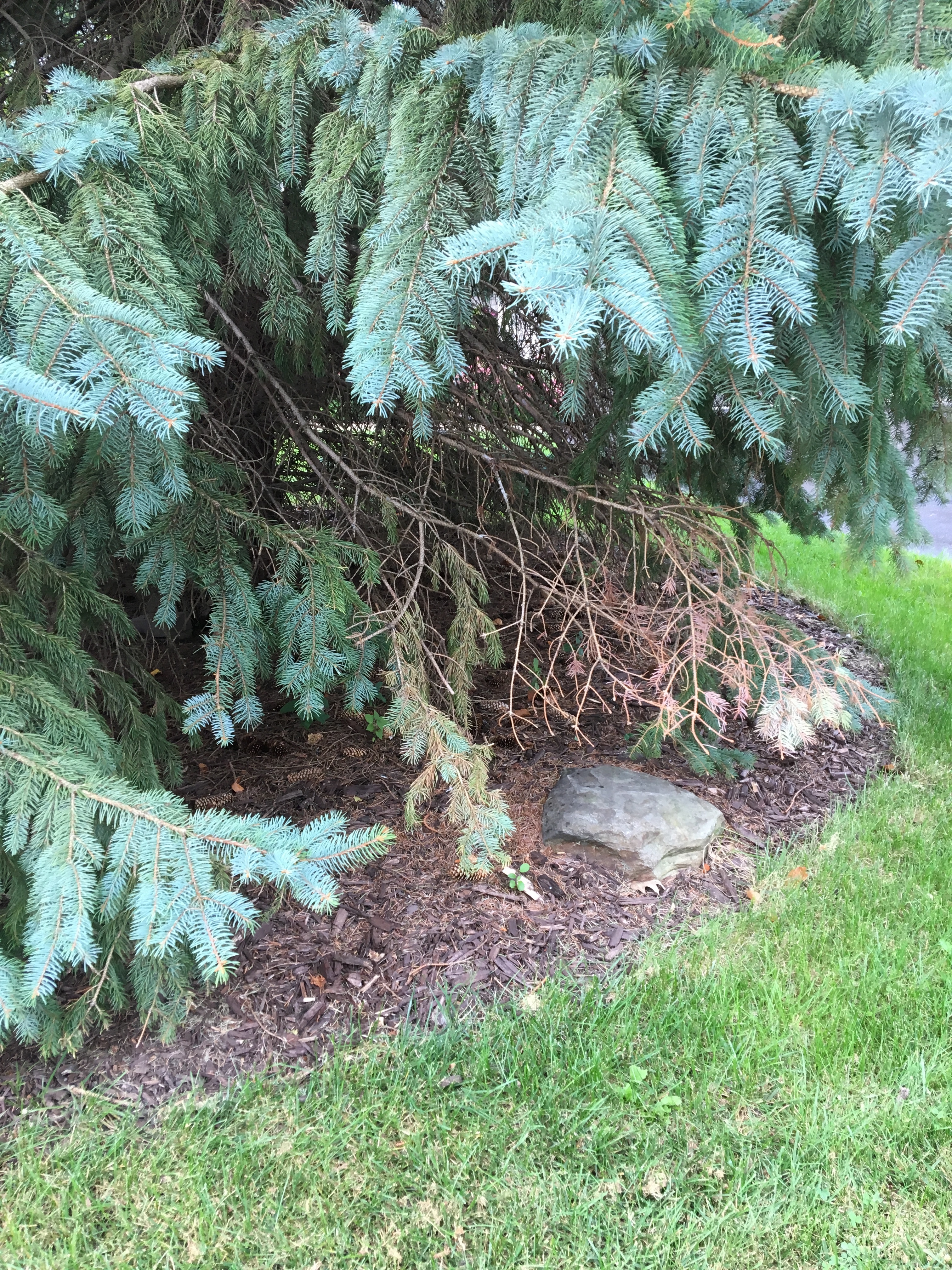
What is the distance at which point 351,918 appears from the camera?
3.11 metres

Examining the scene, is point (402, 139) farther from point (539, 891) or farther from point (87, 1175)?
point (87, 1175)

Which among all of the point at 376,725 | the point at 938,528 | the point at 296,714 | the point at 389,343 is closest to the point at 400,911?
the point at 376,725

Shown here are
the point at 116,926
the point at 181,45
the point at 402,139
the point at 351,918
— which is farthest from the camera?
the point at 181,45

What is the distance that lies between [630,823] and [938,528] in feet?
28.2

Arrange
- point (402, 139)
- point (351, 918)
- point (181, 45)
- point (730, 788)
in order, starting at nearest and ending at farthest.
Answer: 1. point (402, 139)
2. point (351, 918)
3. point (181, 45)
4. point (730, 788)

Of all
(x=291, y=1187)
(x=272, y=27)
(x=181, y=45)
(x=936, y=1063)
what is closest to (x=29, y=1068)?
(x=291, y=1187)

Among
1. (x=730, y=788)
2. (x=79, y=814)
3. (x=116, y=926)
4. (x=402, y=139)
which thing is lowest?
(x=730, y=788)

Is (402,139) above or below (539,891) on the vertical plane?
above

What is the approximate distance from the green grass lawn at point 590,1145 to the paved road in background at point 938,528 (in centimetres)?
687

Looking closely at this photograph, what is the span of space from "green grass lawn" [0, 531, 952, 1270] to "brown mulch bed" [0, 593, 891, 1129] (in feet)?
0.45

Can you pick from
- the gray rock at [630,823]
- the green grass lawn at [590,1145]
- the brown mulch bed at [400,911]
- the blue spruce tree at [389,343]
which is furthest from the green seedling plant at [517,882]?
the blue spruce tree at [389,343]

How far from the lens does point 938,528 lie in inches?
396

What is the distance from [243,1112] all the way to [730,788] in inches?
105

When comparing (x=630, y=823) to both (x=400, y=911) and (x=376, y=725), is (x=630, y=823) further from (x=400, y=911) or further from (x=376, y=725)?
(x=376, y=725)
